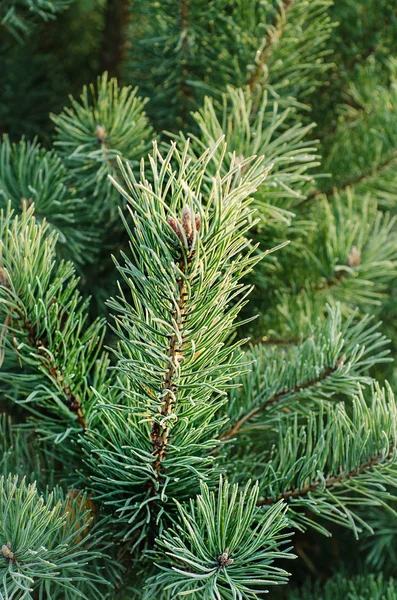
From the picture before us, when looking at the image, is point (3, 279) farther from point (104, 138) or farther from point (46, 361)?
point (104, 138)

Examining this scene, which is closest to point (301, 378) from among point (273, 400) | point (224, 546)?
point (273, 400)

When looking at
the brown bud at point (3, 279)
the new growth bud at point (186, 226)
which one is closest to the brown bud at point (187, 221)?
the new growth bud at point (186, 226)

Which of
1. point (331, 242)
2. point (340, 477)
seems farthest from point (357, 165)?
point (340, 477)

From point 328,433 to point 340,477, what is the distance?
0.02 metres

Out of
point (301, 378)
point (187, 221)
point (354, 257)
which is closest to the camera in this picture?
point (187, 221)

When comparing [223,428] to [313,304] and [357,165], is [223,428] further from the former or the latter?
[357,165]

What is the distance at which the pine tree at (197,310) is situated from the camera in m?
0.30

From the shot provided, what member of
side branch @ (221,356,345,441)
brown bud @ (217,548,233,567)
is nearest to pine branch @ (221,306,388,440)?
side branch @ (221,356,345,441)

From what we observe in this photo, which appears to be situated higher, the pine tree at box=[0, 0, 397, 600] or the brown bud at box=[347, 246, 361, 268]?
the brown bud at box=[347, 246, 361, 268]

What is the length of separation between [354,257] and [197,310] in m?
0.24

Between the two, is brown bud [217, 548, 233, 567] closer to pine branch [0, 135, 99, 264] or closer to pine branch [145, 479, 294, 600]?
pine branch [145, 479, 294, 600]

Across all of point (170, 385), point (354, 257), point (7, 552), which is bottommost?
point (7, 552)

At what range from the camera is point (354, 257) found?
1.64ft

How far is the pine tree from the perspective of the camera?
30 centimetres
